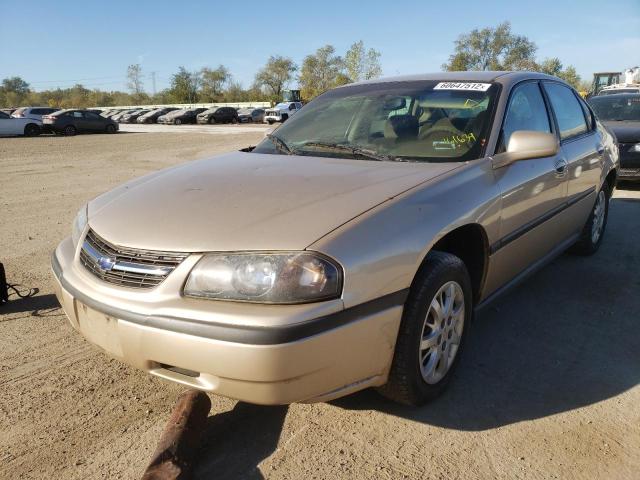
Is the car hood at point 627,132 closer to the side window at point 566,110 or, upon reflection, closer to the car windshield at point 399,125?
the side window at point 566,110

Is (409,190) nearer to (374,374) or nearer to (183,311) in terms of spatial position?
(374,374)

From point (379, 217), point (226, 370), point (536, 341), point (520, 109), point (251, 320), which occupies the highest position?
point (520, 109)

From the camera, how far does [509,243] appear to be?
9.87 feet

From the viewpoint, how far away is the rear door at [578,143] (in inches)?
152

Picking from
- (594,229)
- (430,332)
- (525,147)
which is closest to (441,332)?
(430,332)

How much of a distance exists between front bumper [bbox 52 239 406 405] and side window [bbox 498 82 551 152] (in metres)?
1.57

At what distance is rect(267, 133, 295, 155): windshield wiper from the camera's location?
334cm

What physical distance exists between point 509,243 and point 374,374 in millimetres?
1316

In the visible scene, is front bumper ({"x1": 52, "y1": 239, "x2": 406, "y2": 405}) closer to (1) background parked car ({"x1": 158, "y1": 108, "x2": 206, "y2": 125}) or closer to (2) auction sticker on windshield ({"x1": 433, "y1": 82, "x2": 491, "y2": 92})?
(2) auction sticker on windshield ({"x1": 433, "y1": 82, "x2": 491, "y2": 92})

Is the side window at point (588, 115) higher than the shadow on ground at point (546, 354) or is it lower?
higher

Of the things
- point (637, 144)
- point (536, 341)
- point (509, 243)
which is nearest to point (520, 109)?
point (509, 243)

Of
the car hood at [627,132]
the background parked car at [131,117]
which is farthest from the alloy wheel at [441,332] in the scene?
the background parked car at [131,117]

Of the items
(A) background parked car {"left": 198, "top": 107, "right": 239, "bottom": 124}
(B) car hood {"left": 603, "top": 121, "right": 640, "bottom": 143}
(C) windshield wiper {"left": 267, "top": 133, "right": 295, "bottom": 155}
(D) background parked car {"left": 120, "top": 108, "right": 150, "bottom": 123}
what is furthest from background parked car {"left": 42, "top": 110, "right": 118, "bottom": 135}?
(C) windshield wiper {"left": 267, "top": 133, "right": 295, "bottom": 155}

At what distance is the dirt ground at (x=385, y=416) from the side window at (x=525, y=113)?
1246mm
